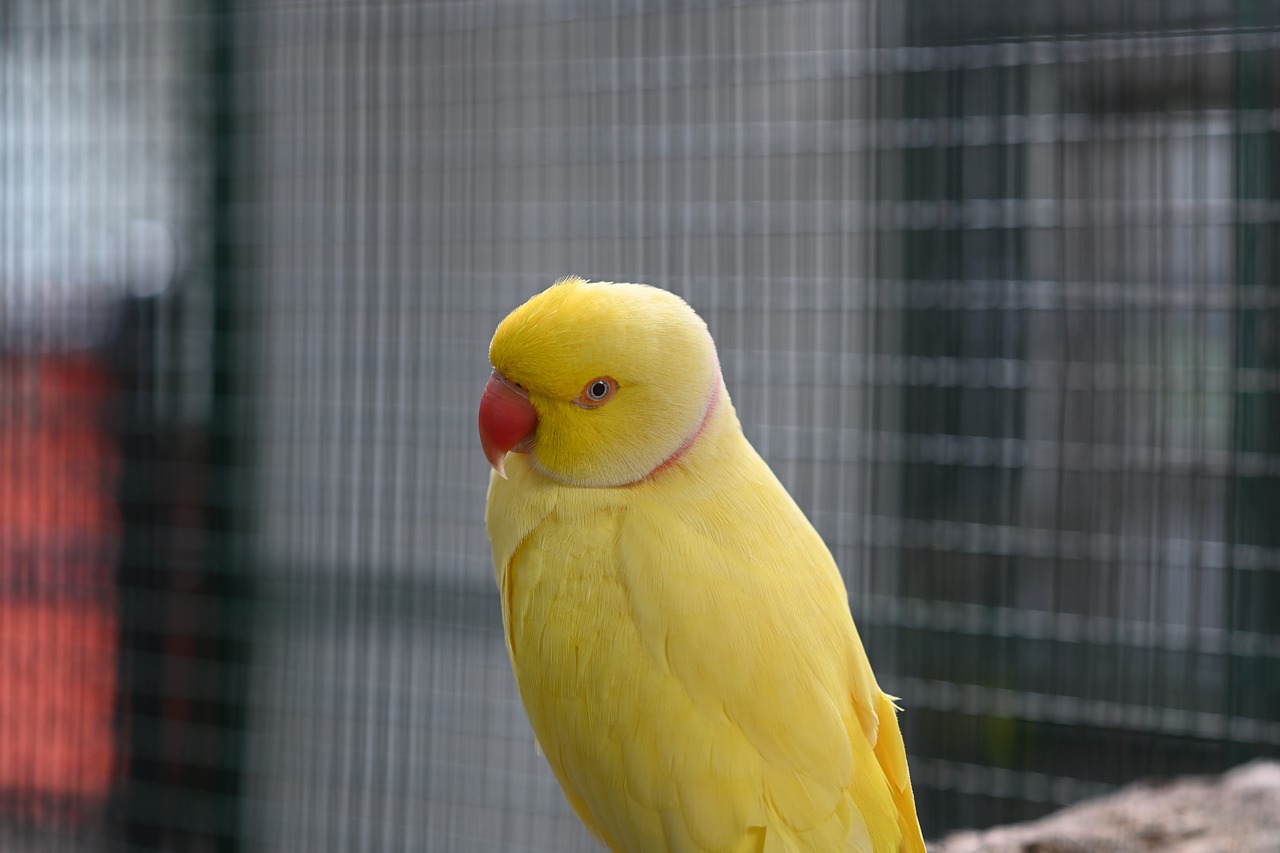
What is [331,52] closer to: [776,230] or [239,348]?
[239,348]

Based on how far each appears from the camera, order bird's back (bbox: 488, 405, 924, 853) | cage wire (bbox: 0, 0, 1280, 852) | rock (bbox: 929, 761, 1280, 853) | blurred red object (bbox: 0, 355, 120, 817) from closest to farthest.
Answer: bird's back (bbox: 488, 405, 924, 853)
rock (bbox: 929, 761, 1280, 853)
cage wire (bbox: 0, 0, 1280, 852)
blurred red object (bbox: 0, 355, 120, 817)

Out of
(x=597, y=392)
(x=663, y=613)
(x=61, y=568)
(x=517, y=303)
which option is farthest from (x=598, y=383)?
(x=61, y=568)

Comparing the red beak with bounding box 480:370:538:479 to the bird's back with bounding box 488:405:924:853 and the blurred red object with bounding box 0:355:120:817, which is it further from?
the blurred red object with bounding box 0:355:120:817

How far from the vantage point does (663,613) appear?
762 mm

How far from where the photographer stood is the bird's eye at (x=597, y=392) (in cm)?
78

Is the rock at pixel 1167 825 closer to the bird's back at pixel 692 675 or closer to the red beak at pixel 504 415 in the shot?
the bird's back at pixel 692 675

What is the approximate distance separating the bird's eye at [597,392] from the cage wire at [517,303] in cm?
71

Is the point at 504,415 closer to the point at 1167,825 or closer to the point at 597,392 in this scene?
the point at 597,392

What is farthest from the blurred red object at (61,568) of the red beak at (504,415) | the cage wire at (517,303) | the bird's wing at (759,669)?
the bird's wing at (759,669)

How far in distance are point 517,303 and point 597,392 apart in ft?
2.86

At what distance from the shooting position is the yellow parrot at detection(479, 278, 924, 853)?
76 centimetres

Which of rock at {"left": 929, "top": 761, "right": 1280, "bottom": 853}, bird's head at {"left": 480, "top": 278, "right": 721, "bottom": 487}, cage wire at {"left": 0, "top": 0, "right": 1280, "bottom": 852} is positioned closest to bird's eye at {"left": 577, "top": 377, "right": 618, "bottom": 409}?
bird's head at {"left": 480, "top": 278, "right": 721, "bottom": 487}

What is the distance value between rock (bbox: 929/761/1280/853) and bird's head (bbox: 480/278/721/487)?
527 millimetres

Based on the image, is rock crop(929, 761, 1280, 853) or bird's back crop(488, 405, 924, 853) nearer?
bird's back crop(488, 405, 924, 853)
